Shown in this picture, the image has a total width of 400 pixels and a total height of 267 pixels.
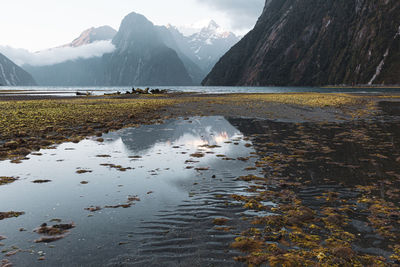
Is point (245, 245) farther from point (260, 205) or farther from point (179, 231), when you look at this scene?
point (260, 205)

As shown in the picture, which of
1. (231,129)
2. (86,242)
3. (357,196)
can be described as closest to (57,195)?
(86,242)

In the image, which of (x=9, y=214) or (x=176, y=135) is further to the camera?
(x=176, y=135)

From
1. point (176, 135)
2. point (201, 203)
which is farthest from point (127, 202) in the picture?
point (176, 135)

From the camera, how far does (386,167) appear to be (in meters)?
13.7

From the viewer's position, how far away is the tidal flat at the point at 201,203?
22.5ft

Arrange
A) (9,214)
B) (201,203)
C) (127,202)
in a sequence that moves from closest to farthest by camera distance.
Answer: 1. (9,214)
2. (201,203)
3. (127,202)

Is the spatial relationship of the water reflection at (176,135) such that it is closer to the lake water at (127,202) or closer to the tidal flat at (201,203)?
the tidal flat at (201,203)

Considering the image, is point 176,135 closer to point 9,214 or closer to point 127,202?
point 127,202

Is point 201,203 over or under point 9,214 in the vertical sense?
over

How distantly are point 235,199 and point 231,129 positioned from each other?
17623 mm

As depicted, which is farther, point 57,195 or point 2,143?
point 2,143

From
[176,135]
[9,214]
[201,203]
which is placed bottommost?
[9,214]

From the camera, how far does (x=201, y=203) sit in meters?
10.1

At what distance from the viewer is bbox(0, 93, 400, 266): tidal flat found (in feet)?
22.5
